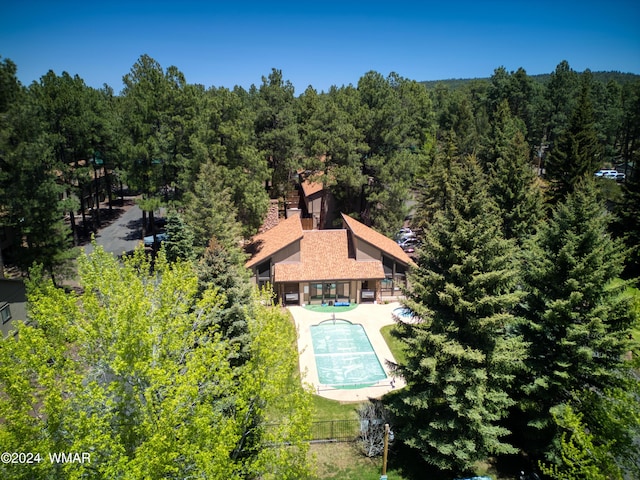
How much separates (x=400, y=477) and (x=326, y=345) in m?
11.9

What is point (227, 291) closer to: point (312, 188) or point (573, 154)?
point (312, 188)

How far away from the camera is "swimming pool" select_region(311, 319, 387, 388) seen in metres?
26.0

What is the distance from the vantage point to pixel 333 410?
75.6ft

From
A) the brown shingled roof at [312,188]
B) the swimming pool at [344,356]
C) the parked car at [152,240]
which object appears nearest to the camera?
the swimming pool at [344,356]

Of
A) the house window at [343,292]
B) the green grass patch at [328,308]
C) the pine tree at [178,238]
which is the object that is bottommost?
the green grass patch at [328,308]

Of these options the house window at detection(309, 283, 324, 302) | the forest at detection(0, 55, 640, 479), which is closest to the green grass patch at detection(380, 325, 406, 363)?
the forest at detection(0, 55, 640, 479)

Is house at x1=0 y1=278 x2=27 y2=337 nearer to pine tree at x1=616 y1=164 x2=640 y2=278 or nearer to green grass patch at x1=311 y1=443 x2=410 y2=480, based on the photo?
green grass patch at x1=311 y1=443 x2=410 y2=480

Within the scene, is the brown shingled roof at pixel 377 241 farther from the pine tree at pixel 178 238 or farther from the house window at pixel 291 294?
the pine tree at pixel 178 238

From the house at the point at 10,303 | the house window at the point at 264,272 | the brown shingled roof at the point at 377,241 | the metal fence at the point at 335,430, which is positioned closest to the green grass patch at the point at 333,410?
the metal fence at the point at 335,430

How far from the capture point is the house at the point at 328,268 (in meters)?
34.5

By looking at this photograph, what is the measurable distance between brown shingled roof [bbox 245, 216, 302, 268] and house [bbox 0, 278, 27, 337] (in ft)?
49.7

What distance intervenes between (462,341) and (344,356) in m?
12.0

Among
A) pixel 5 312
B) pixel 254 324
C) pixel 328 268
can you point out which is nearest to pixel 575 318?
pixel 254 324

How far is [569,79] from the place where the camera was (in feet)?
253
